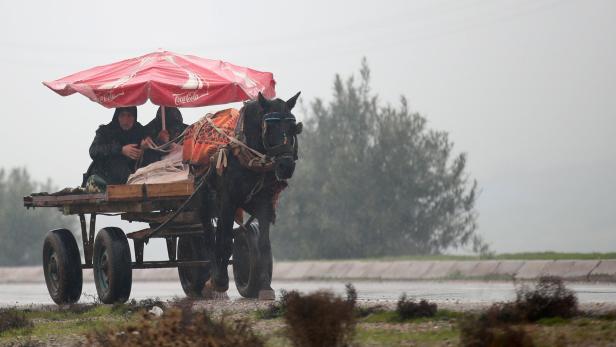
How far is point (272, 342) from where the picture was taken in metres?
10.8

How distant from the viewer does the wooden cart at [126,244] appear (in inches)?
682

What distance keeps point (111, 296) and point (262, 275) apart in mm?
2054

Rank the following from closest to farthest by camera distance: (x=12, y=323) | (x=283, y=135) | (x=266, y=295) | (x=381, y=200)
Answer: (x=12, y=323) < (x=283, y=135) < (x=266, y=295) < (x=381, y=200)

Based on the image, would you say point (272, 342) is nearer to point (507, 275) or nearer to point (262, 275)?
point (262, 275)

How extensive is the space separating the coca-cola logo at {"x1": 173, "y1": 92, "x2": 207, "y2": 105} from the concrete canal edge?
5.81 meters

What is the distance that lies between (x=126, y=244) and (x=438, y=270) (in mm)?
9656

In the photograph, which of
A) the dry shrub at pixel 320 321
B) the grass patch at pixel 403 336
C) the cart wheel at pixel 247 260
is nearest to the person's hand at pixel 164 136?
the cart wheel at pixel 247 260

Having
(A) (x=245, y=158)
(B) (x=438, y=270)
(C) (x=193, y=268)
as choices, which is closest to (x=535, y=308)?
(A) (x=245, y=158)

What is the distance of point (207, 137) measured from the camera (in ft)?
56.5

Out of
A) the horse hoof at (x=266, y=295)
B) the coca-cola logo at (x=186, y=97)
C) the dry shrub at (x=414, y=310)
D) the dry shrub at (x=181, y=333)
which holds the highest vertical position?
the coca-cola logo at (x=186, y=97)

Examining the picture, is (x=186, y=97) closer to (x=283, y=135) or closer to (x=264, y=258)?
(x=283, y=135)

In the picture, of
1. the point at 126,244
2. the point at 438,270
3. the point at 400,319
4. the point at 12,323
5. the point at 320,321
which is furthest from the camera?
the point at 438,270

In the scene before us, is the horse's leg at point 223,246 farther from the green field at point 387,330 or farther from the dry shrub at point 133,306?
the green field at point 387,330

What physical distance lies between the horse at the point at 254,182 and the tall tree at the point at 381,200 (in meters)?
26.5
